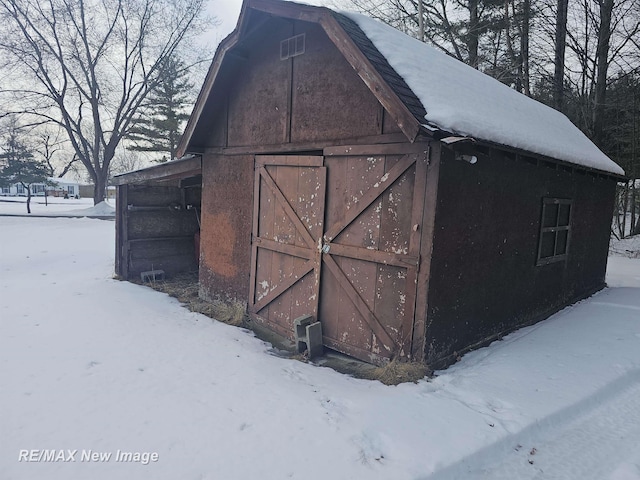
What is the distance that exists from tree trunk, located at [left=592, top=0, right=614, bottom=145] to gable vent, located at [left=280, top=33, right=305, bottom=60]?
15.0 meters

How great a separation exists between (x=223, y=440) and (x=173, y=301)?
190 inches

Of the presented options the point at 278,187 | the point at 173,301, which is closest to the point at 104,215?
the point at 173,301

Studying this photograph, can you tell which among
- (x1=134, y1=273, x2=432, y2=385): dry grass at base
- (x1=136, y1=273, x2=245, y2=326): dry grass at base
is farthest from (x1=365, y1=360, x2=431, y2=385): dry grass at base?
(x1=136, y1=273, x2=245, y2=326): dry grass at base

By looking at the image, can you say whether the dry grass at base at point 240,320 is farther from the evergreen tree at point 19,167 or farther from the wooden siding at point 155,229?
the evergreen tree at point 19,167

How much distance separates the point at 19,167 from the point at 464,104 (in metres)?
31.8

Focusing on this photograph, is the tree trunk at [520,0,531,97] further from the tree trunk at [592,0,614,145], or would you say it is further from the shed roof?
the shed roof

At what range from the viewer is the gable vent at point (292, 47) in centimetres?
565

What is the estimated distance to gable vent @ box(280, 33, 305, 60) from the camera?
5648 millimetres

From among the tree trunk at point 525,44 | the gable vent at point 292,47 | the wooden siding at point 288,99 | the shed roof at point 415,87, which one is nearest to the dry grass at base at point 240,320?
the shed roof at point 415,87

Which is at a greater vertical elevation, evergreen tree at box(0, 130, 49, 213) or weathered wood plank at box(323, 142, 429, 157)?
evergreen tree at box(0, 130, 49, 213)

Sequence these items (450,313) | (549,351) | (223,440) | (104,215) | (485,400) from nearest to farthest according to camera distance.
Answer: (223,440)
(485,400)
(450,313)
(549,351)
(104,215)

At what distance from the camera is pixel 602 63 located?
16469 millimetres

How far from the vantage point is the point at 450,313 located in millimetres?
4715

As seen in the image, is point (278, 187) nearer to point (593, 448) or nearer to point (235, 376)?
point (235, 376)
